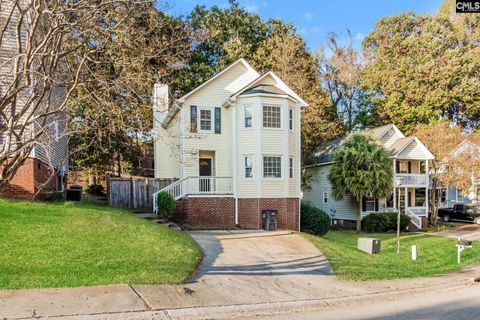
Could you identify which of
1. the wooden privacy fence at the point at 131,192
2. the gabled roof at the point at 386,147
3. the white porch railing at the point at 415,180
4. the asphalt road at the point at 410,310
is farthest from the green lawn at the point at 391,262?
the gabled roof at the point at 386,147

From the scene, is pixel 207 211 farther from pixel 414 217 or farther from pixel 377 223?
pixel 414 217

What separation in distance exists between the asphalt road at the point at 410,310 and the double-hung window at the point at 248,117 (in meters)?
13.5

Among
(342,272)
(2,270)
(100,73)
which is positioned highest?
(100,73)

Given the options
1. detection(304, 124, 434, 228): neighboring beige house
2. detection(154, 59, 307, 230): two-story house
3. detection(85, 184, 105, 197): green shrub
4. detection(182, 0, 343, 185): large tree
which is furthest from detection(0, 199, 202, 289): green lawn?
detection(85, 184, 105, 197): green shrub

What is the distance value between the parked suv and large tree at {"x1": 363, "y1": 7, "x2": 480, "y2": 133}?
27.7ft

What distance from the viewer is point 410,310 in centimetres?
791

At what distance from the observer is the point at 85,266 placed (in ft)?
29.3

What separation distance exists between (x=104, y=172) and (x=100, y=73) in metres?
26.3

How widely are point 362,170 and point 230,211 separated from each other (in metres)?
10.3

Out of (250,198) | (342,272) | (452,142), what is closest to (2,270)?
(342,272)

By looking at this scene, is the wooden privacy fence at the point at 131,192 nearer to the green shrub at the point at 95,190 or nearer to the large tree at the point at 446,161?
the green shrub at the point at 95,190

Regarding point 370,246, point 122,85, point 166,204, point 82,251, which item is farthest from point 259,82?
point 82,251

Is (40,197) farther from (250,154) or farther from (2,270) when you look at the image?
(250,154)

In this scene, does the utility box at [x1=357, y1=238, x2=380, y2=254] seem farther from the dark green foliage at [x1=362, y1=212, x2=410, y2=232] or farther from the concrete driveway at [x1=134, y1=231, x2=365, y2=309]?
the dark green foliage at [x1=362, y1=212, x2=410, y2=232]
